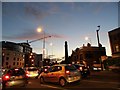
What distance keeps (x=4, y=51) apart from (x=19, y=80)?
3031 inches

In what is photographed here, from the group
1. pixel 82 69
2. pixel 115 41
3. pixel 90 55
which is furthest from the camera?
pixel 90 55

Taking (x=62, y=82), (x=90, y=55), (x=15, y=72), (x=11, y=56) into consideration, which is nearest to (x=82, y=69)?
(x=62, y=82)

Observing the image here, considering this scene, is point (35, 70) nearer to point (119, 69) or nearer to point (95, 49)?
point (119, 69)

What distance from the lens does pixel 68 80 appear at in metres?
13.9

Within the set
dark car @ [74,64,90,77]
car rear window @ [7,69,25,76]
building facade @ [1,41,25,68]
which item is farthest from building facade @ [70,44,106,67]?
car rear window @ [7,69,25,76]

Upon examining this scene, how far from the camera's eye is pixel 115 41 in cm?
4725

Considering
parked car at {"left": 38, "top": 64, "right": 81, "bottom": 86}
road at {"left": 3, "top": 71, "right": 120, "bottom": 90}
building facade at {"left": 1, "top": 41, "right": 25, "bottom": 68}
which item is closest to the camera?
road at {"left": 3, "top": 71, "right": 120, "bottom": 90}

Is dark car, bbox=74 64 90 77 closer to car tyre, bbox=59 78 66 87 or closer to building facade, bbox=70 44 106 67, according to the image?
car tyre, bbox=59 78 66 87

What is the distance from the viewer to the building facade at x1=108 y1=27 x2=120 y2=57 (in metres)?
46.2

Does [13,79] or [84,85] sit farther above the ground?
[13,79]

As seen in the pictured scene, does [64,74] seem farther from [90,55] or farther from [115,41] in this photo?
[90,55]

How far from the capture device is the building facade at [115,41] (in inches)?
1821

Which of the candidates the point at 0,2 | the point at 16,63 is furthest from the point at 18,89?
the point at 16,63

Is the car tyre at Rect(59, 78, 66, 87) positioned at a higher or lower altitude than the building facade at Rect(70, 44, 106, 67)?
lower
